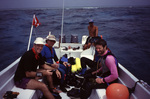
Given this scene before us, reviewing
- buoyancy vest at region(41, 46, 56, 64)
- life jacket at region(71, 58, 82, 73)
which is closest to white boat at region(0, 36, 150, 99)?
buoyancy vest at region(41, 46, 56, 64)

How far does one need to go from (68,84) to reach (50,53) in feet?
3.51

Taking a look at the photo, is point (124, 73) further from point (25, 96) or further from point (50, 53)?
point (25, 96)

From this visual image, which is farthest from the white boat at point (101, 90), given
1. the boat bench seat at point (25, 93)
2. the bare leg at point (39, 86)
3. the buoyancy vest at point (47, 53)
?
the buoyancy vest at point (47, 53)

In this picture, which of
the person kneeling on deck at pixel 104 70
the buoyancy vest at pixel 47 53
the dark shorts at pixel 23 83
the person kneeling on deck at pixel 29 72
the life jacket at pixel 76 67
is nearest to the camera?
the person kneeling on deck at pixel 104 70

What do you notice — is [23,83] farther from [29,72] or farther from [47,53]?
[47,53]

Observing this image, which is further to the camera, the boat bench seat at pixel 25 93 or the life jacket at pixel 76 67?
the life jacket at pixel 76 67

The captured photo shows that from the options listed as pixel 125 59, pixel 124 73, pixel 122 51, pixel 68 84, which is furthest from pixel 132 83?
pixel 122 51

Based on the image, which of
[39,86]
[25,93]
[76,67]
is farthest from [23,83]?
[76,67]

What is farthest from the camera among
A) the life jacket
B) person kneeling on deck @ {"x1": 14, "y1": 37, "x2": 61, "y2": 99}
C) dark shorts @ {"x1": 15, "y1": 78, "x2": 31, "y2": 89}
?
the life jacket

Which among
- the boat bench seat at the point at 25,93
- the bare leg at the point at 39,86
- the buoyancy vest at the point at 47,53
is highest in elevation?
the buoyancy vest at the point at 47,53

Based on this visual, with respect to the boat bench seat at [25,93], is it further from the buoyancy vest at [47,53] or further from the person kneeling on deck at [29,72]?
the buoyancy vest at [47,53]

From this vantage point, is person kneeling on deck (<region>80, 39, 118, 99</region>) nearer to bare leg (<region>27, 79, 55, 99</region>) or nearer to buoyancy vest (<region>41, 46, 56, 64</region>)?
bare leg (<region>27, 79, 55, 99</region>)

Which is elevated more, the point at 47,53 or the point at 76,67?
the point at 47,53

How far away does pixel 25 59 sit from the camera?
7.14 ft
